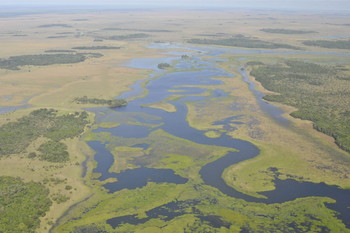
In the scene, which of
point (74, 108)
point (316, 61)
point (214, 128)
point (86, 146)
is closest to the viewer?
point (86, 146)

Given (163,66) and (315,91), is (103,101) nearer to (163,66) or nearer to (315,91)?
(163,66)

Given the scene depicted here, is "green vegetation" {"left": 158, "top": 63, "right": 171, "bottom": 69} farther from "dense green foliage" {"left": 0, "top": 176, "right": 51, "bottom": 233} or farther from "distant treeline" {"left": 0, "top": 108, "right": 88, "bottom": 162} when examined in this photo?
"dense green foliage" {"left": 0, "top": 176, "right": 51, "bottom": 233}

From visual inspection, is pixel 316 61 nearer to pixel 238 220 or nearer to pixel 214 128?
pixel 214 128

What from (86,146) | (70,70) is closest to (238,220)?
(86,146)

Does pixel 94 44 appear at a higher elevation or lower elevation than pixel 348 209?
higher

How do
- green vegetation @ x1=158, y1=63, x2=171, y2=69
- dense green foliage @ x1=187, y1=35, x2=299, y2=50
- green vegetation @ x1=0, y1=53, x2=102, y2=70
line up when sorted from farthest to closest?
dense green foliage @ x1=187, y1=35, x2=299, y2=50
green vegetation @ x1=0, y1=53, x2=102, y2=70
green vegetation @ x1=158, y1=63, x2=171, y2=69

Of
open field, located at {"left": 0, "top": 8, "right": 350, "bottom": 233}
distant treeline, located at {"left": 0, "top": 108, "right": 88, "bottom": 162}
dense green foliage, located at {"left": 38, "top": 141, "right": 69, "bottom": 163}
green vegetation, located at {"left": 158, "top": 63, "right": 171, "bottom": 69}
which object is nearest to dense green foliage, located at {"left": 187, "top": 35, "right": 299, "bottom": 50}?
green vegetation, located at {"left": 158, "top": 63, "right": 171, "bottom": 69}

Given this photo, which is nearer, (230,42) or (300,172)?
(300,172)
